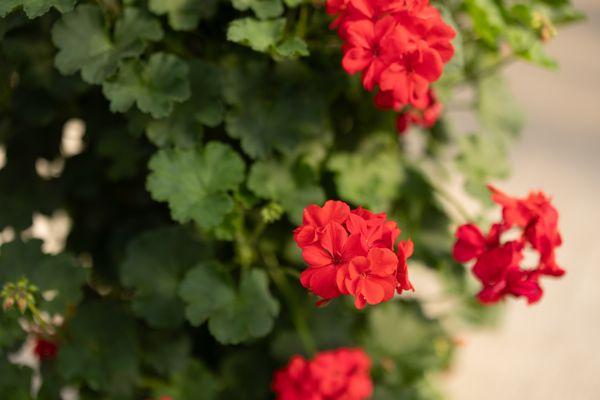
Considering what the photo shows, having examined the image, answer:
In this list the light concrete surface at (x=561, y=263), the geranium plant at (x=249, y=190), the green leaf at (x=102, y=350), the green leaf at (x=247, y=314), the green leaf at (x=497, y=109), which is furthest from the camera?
the light concrete surface at (x=561, y=263)

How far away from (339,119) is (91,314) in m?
0.50

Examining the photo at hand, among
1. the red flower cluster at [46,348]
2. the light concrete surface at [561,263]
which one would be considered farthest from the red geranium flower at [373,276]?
the light concrete surface at [561,263]

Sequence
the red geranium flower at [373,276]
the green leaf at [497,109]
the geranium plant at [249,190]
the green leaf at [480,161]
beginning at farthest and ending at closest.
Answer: the green leaf at [497,109]
the green leaf at [480,161]
the geranium plant at [249,190]
the red geranium flower at [373,276]

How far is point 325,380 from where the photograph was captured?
3.32 ft

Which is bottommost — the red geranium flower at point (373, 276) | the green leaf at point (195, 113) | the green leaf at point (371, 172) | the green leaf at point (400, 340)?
the green leaf at point (400, 340)

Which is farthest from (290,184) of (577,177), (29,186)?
(577,177)

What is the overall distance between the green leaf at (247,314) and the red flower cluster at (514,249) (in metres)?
0.27

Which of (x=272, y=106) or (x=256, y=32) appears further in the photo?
(x=272, y=106)

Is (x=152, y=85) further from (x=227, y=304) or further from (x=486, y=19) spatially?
(x=486, y=19)

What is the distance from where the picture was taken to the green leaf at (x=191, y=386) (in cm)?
116

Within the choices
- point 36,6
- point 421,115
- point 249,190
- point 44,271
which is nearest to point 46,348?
point 44,271

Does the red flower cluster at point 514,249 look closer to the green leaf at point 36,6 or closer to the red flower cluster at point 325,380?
the red flower cluster at point 325,380

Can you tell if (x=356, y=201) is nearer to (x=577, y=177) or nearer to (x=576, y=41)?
(x=577, y=177)

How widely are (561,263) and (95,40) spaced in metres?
1.56
